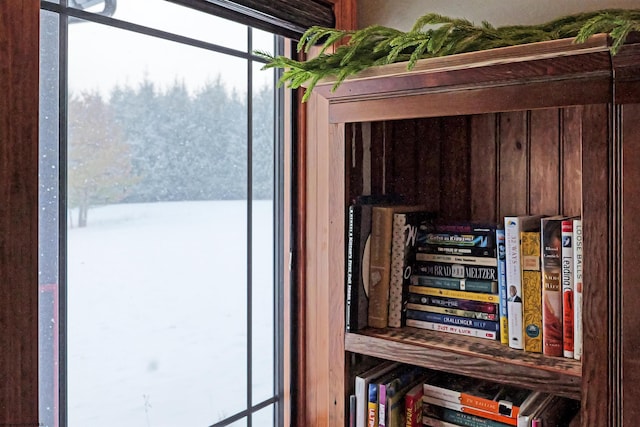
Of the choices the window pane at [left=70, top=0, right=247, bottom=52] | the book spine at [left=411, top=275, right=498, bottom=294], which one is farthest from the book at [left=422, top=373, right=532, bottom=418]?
the window pane at [left=70, top=0, right=247, bottom=52]

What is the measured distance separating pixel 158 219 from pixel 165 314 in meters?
0.22

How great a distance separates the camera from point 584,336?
97 centimetres

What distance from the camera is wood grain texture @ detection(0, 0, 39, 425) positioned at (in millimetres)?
829

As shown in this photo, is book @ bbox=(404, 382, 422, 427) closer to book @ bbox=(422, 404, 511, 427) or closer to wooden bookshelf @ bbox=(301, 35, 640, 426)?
book @ bbox=(422, 404, 511, 427)

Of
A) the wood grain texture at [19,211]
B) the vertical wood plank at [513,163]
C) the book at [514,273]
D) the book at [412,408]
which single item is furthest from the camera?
the vertical wood plank at [513,163]

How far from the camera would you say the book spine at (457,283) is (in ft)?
4.02

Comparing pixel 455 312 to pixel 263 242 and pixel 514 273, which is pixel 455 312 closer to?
pixel 514 273

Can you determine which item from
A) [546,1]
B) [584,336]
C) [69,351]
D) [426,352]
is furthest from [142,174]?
[546,1]

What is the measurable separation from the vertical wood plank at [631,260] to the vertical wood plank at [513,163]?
16.8 inches

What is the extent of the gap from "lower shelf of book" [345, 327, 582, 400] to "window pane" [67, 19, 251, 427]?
1.22 ft

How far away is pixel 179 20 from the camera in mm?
1245

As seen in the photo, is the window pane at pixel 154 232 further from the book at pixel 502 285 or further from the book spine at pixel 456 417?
the book at pixel 502 285

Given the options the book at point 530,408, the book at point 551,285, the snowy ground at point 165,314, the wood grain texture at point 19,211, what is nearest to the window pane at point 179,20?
the wood grain texture at point 19,211

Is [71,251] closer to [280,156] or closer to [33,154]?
[33,154]
